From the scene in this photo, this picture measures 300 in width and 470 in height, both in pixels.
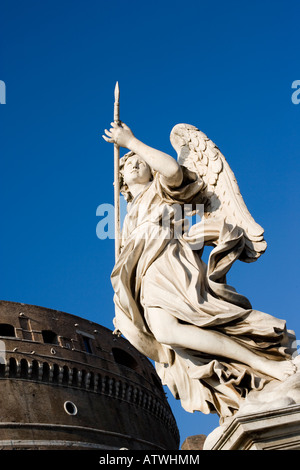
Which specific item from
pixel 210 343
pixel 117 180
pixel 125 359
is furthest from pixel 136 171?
pixel 125 359

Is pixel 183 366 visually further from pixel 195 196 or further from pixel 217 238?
pixel 195 196

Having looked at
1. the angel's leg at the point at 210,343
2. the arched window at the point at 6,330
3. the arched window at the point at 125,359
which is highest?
the arched window at the point at 125,359

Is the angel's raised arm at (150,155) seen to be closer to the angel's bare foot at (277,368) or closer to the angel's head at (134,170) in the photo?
the angel's head at (134,170)

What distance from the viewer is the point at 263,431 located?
2.61 m

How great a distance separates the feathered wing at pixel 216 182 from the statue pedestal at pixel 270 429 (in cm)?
118

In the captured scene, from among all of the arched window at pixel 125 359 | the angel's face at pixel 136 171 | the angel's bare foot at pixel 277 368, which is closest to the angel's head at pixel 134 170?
the angel's face at pixel 136 171

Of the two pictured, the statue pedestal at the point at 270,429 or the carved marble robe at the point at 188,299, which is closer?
the statue pedestal at the point at 270,429

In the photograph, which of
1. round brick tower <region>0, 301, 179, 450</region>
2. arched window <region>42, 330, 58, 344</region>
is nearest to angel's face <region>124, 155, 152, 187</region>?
round brick tower <region>0, 301, 179, 450</region>

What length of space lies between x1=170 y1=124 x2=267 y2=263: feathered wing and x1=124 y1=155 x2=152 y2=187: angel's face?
0.77 feet

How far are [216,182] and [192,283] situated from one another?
28.8 inches

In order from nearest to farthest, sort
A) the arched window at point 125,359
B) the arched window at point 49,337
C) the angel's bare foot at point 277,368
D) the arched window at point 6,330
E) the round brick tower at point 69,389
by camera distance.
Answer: the angel's bare foot at point 277,368 → the round brick tower at point 69,389 → the arched window at point 6,330 → the arched window at point 49,337 → the arched window at point 125,359

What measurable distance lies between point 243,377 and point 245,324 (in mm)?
285

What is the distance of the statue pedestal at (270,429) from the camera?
2.61 metres
